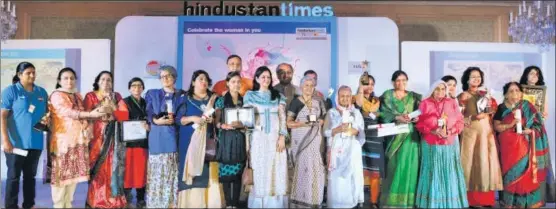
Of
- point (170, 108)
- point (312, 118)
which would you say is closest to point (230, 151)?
point (170, 108)

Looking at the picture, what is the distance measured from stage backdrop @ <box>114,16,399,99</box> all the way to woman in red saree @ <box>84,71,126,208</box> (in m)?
0.24

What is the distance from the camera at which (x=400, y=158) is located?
397 centimetres

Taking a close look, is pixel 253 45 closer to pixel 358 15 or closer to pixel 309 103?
pixel 309 103

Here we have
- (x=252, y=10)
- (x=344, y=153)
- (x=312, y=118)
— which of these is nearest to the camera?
(x=312, y=118)

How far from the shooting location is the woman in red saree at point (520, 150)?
4.07 meters

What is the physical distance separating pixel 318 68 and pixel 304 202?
40.6 inches

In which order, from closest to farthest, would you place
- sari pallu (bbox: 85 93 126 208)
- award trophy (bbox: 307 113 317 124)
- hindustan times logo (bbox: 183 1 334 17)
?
1. award trophy (bbox: 307 113 317 124)
2. sari pallu (bbox: 85 93 126 208)
3. hindustan times logo (bbox: 183 1 334 17)

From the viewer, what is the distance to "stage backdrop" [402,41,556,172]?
406 centimetres

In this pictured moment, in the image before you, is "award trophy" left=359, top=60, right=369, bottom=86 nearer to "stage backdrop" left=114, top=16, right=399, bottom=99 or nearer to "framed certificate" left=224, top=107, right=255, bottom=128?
"stage backdrop" left=114, top=16, right=399, bottom=99

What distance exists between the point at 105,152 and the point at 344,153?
1827 millimetres

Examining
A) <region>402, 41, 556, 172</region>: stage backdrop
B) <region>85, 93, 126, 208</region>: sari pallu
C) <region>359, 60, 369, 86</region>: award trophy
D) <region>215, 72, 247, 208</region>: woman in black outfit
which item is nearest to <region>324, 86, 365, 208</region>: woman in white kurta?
<region>359, 60, 369, 86</region>: award trophy

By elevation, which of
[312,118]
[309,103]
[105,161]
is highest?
[309,103]

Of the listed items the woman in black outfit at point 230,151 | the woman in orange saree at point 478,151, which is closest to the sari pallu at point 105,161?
the woman in black outfit at point 230,151

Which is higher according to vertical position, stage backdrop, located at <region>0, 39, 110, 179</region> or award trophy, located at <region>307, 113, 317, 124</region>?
stage backdrop, located at <region>0, 39, 110, 179</region>
